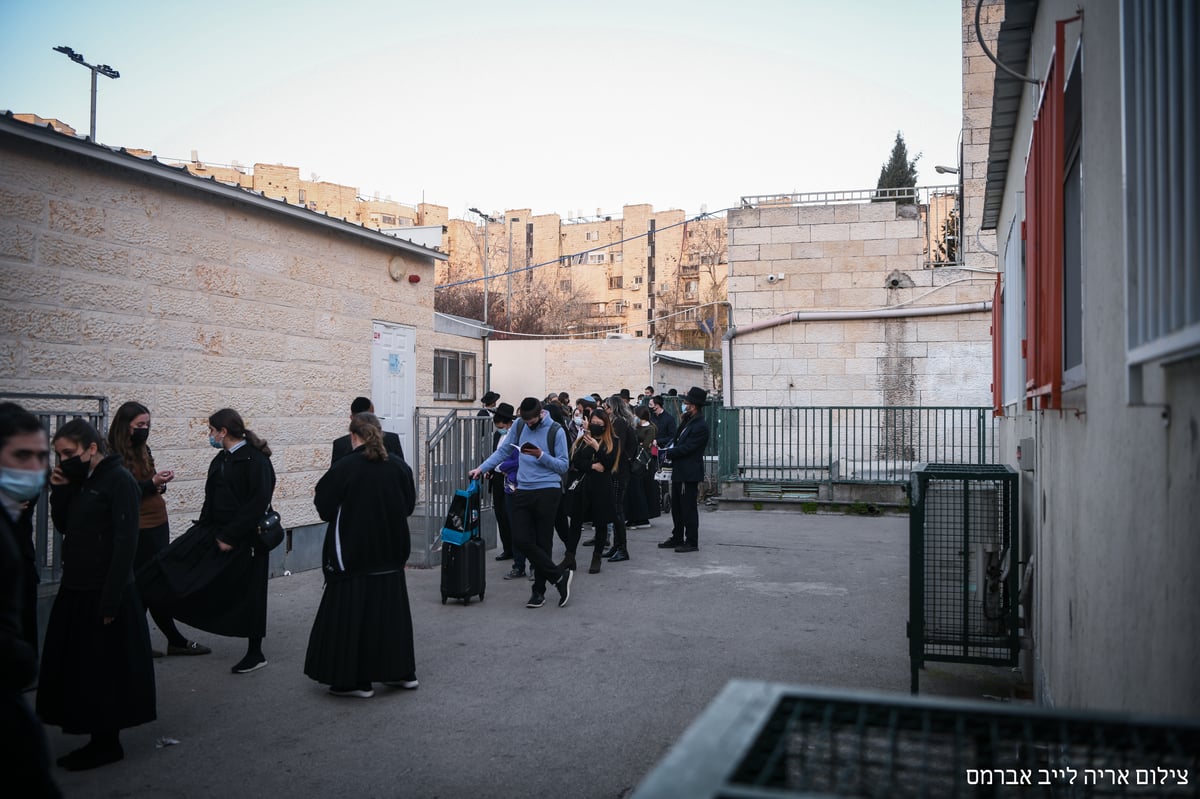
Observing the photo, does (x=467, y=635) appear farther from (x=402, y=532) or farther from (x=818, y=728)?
(x=818, y=728)

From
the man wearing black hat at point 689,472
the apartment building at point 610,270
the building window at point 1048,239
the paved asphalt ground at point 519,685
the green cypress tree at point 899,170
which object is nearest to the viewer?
the building window at point 1048,239

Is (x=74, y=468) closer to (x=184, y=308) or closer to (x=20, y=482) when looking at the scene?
(x=20, y=482)

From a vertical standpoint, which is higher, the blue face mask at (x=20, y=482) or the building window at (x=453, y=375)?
the building window at (x=453, y=375)

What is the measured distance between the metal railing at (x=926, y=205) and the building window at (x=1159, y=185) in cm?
1614

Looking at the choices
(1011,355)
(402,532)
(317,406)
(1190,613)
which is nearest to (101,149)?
(317,406)

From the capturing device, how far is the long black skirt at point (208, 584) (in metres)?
6.29

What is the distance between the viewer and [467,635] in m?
7.64

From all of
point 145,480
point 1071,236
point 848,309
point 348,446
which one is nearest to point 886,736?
point 1071,236

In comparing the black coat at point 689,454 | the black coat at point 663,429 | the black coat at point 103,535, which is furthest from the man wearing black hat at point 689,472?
the black coat at point 103,535

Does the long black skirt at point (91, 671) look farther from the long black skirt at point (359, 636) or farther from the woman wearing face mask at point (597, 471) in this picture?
the woman wearing face mask at point (597, 471)

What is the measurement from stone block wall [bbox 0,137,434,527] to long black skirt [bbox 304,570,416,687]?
11.5 feet

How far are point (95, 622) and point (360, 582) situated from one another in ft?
5.14

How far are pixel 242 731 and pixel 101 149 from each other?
5.27 m

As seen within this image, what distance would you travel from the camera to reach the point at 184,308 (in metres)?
8.98
